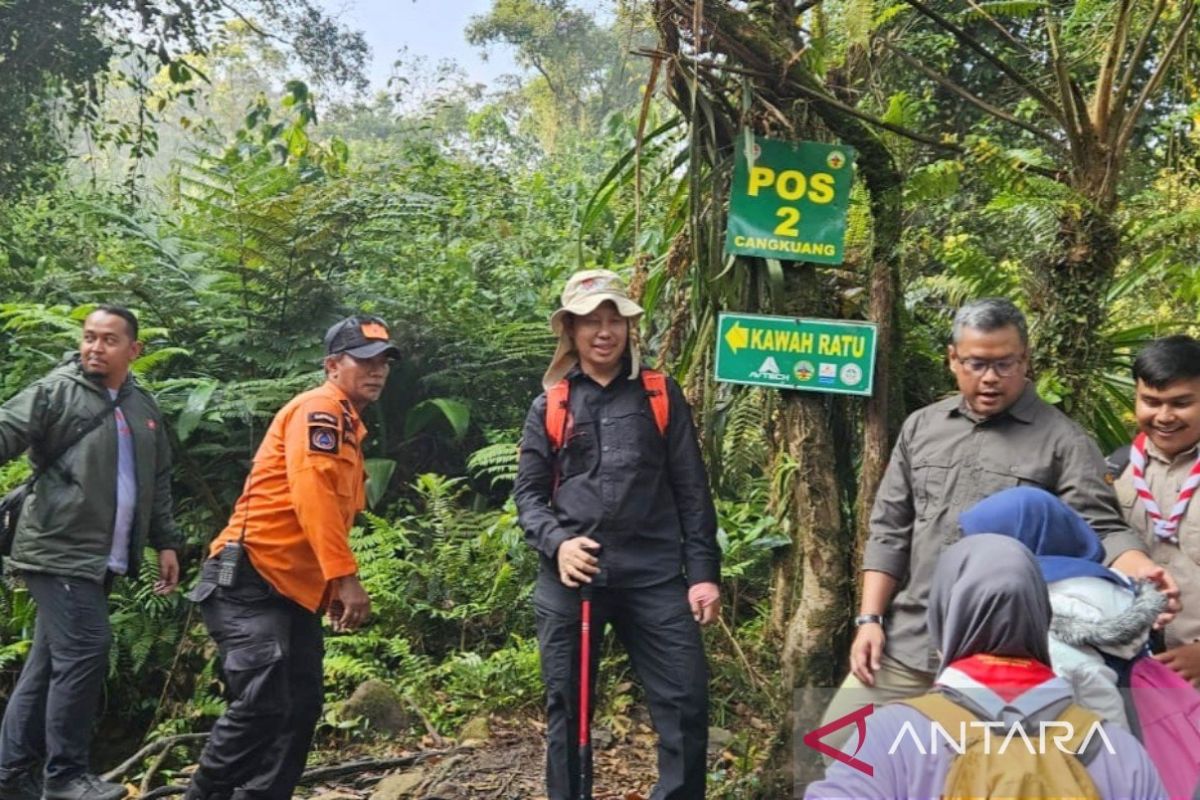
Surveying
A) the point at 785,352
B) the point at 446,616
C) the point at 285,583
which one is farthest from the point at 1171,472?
the point at 446,616

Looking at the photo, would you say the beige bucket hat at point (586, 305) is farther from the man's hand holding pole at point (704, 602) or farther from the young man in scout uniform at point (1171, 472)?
the young man in scout uniform at point (1171, 472)

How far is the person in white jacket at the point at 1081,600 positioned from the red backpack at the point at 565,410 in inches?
57.5

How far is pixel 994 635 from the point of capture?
69.6 inches

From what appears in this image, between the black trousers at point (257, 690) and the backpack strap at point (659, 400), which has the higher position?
the backpack strap at point (659, 400)

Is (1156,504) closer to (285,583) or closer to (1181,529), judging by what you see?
(1181,529)

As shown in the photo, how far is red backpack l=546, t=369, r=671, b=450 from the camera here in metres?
3.70

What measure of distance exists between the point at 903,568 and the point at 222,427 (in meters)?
4.88

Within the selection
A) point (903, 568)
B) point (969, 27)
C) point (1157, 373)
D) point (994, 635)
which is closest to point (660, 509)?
point (903, 568)

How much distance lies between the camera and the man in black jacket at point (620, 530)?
351 cm

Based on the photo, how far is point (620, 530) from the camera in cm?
357

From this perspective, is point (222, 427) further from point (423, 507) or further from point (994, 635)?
point (994, 635)

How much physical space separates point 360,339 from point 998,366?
2263 millimetres

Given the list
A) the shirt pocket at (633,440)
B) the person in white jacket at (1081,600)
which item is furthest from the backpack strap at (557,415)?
the person in white jacket at (1081,600)

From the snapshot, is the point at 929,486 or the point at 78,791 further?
the point at 78,791
